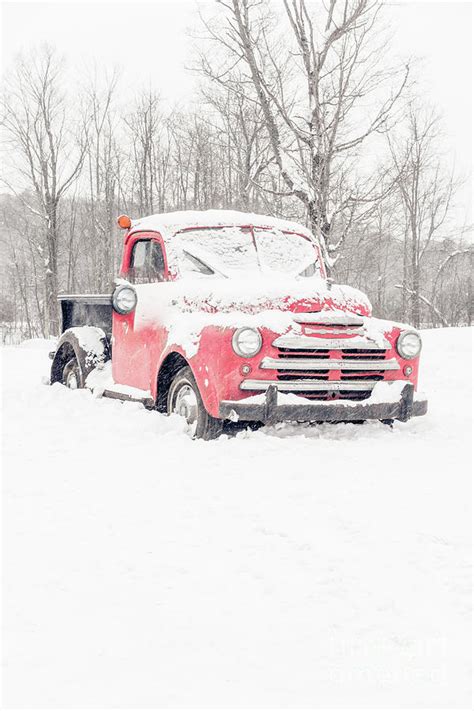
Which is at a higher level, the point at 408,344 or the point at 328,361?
the point at 408,344

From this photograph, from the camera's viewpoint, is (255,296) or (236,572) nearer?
(236,572)

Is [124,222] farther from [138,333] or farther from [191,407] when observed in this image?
[191,407]

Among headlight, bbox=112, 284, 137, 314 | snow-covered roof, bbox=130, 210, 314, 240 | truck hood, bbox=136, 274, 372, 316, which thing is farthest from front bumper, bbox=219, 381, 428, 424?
snow-covered roof, bbox=130, 210, 314, 240

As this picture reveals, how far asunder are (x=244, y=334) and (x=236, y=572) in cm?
275

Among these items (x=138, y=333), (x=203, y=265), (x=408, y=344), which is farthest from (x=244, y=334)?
(x=138, y=333)

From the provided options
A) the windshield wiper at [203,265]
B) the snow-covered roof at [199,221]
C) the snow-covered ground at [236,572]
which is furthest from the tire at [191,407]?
the snow-covered roof at [199,221]

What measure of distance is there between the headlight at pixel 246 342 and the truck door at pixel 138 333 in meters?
1.18

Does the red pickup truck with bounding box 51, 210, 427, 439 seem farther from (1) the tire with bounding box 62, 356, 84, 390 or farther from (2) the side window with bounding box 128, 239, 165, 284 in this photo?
(1) the tire with bounding box 62, 356, 84, 390

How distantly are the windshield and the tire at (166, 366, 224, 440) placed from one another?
120 centimetres

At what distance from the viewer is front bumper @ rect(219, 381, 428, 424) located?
18.0 ft

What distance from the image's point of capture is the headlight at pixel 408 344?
6.18m

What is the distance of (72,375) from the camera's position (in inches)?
344

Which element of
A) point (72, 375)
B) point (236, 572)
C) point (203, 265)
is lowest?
point (236, 572)

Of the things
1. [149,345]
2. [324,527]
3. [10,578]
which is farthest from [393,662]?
[149,345]
